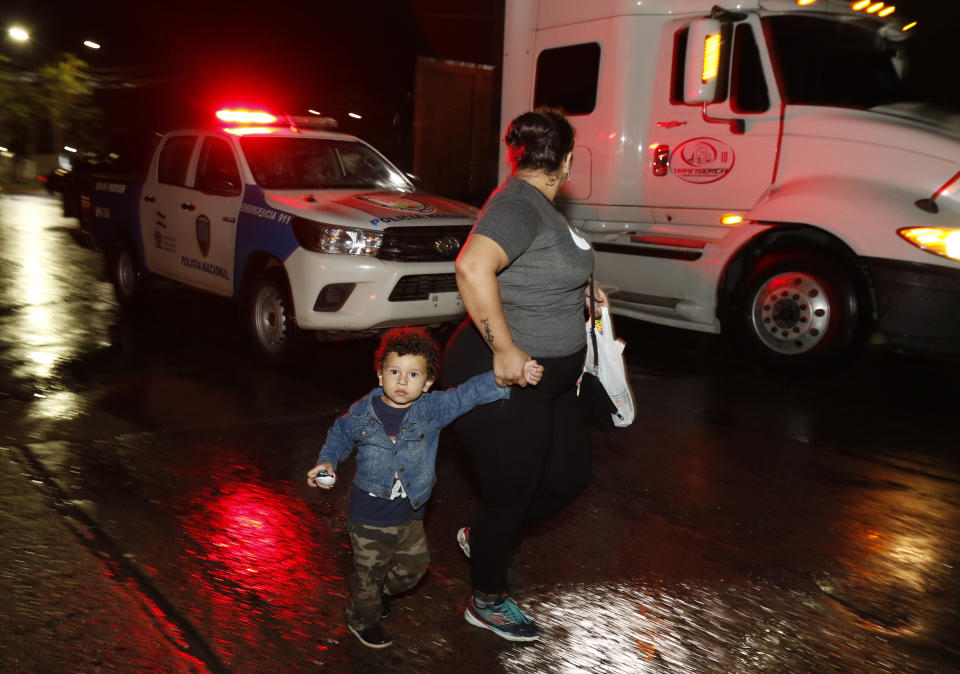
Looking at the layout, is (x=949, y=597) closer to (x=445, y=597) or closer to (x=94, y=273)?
(x=445, y=597)

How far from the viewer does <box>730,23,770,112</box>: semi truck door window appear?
24.0 feet

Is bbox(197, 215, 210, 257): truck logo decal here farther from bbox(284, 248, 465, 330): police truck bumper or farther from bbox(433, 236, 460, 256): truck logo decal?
bbox(433, 236, 460, 256): truck logo decal

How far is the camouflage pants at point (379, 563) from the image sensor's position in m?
3.15

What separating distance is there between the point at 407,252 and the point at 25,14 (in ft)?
123

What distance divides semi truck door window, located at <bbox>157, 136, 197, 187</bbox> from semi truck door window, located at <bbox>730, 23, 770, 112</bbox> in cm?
470

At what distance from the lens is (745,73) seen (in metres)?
7.34

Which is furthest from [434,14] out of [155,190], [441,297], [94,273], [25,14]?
[25,14]

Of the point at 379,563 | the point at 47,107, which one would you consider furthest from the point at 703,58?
the point at 47,107

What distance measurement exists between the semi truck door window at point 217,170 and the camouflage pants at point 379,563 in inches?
198

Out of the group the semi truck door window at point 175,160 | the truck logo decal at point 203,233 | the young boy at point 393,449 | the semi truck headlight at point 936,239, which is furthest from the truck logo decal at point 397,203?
the young boy at point 393,449

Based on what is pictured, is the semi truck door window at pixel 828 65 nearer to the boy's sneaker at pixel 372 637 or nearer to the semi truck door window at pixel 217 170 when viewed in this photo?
the semi truck door window at pixel 217 170

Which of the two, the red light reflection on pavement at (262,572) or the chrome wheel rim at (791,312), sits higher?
the chrome wheel rim at (791,312)

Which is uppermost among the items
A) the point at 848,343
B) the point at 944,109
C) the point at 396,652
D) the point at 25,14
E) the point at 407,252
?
the point at 25,14

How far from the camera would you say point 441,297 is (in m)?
7.07
